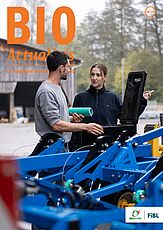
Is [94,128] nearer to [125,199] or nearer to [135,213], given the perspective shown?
[125,199]

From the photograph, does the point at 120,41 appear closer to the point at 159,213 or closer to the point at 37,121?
the point at 37,121

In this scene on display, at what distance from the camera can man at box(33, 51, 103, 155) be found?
4.55 m

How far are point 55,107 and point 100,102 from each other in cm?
94

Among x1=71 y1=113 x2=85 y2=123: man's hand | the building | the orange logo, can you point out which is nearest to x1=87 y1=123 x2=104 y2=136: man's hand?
x1=71 y1=113 x2=85 y2=123: man's hand

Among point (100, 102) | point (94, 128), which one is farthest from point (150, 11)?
point (94, 128)

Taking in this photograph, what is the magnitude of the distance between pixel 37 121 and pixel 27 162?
73cm

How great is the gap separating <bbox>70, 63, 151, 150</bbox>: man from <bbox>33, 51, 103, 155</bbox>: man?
573mm

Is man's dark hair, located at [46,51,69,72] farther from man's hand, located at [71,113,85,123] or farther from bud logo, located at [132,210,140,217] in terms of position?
bud logo, located at [132,210,140,217]

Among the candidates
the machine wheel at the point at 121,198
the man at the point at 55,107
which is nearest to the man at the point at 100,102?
the man at the point at 55,107

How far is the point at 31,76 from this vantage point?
2781cm

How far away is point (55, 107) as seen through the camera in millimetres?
4566

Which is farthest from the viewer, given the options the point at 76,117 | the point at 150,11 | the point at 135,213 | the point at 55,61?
the point at 150,11

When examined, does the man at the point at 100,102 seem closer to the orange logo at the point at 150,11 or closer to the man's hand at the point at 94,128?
the man's hand at the point at 94,128

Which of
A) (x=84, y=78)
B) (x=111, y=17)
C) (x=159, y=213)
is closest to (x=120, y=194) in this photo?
(x=159, y=213)
